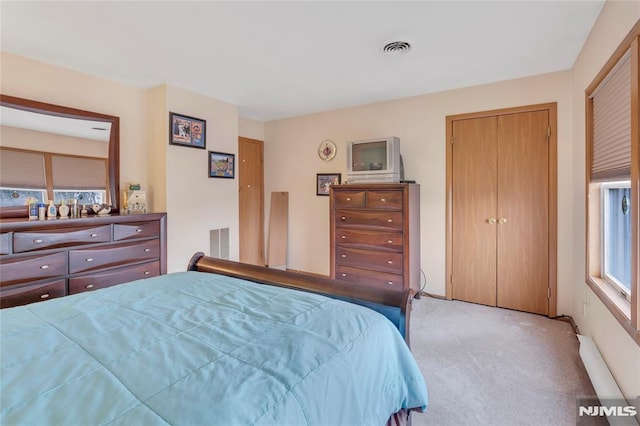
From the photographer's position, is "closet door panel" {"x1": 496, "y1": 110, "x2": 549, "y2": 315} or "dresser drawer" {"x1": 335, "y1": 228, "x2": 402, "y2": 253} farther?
"dresser drawer" {"x1": 335, "y1": 228, "x2": 402, "y2": 253}

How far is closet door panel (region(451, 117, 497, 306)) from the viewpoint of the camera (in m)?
3.39

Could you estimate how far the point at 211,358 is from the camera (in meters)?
0.97

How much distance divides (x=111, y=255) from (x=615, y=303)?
3.72 meters

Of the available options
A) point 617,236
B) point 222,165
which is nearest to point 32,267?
point 222,165

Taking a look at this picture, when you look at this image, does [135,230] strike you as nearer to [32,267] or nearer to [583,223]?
[32,267]

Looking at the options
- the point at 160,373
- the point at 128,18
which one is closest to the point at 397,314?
the point at 160,373

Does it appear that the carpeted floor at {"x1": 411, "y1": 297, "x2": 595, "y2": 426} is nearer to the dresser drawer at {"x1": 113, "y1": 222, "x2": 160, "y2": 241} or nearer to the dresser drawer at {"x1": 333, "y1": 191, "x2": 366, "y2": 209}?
the dresser drawer at {"x1": 333, "y1": 191, "x2": 366, "y2": 209}

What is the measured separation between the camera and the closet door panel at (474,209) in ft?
11.1

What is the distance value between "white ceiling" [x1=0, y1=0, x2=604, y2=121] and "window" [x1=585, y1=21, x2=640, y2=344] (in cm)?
58

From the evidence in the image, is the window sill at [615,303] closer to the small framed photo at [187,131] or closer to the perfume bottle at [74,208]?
the small framed photo at [187,131]

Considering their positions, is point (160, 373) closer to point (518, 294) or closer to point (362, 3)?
point (362, 3)

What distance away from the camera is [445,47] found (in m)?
2.56

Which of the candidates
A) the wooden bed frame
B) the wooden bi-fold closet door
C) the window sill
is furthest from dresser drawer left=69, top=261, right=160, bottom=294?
the window sill

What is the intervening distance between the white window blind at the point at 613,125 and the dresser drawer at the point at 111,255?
369cm
